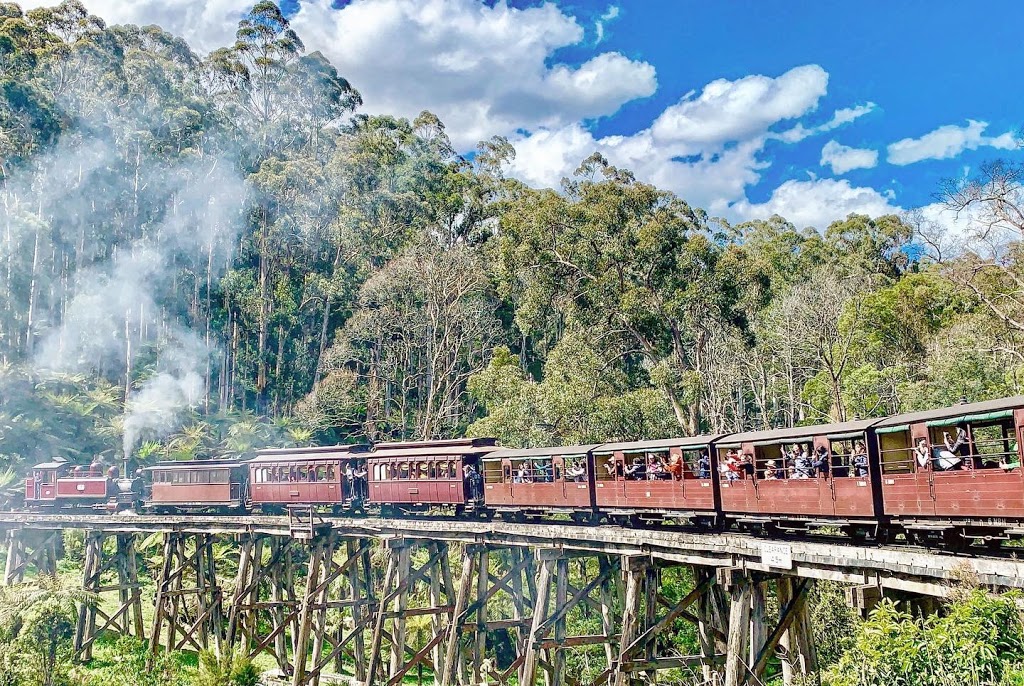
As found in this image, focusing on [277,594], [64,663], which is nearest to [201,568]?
[277,594]

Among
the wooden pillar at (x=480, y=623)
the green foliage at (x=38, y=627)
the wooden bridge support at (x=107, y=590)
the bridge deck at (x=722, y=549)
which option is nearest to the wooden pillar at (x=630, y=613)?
the bridge deck at (x=722, y=549)

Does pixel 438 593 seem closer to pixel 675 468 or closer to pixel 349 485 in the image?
pixel 349 485

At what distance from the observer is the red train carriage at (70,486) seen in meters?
30.6

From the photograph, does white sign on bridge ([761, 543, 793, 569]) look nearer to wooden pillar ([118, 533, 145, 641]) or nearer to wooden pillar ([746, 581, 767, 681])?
wooden pillar ([746, 581, 767, 681])

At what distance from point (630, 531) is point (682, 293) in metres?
23.6

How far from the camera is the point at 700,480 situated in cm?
1598

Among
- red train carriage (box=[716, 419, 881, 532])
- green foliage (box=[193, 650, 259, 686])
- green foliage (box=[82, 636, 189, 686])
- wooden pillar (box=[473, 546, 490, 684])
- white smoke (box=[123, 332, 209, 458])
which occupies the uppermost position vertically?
white smoke (box=[123, 332, 209, 458])

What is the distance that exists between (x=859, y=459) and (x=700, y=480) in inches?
137

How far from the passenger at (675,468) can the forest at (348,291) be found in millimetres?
15820

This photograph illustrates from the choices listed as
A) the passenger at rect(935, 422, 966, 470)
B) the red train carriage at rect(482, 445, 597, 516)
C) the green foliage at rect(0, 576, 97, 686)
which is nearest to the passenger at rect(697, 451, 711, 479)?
A: the red train carriage at rect(482, 445, 597, 516)

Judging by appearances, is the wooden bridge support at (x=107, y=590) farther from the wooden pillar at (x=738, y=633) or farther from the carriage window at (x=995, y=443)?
the carriage window at (x=995, y=443)

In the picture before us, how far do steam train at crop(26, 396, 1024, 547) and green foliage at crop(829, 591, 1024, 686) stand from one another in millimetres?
1834

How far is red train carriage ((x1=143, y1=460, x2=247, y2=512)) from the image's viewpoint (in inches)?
1085

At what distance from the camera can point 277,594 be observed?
2570 cm
